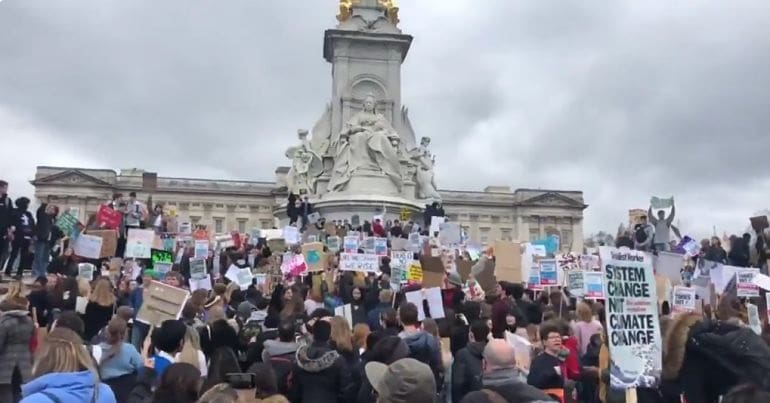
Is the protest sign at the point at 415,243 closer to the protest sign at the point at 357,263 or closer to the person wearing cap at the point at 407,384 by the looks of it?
the protest sign at the point at 357,263

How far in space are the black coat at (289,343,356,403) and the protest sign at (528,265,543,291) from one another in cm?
1006

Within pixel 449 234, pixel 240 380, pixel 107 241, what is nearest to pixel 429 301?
pixel 240 380

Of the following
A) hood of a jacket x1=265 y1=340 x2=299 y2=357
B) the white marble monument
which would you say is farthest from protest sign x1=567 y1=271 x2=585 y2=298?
the white marble monument

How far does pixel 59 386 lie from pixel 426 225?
2860cm

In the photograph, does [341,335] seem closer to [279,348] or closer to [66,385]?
[279,348]

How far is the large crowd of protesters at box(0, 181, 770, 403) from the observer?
455cm

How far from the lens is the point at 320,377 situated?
680 centimetres

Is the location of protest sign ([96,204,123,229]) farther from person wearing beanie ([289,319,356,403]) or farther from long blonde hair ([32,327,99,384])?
long blonde hair ([32,327,99,384])

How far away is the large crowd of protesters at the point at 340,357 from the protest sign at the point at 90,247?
6.37 m

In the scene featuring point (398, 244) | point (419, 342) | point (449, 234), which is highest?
point (449, 234)

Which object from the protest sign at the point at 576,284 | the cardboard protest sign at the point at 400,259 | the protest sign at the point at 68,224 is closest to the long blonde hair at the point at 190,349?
the cardboard protest sign at the point at 400,259

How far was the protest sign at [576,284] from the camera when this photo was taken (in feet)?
48.4

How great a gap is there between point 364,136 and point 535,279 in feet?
63.2

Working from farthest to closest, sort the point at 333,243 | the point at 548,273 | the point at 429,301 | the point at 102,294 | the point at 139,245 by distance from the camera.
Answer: the point at 333,243 → the point at 139,245 → the point at 548,273 → the point at 429,301 → the point at 102,294
